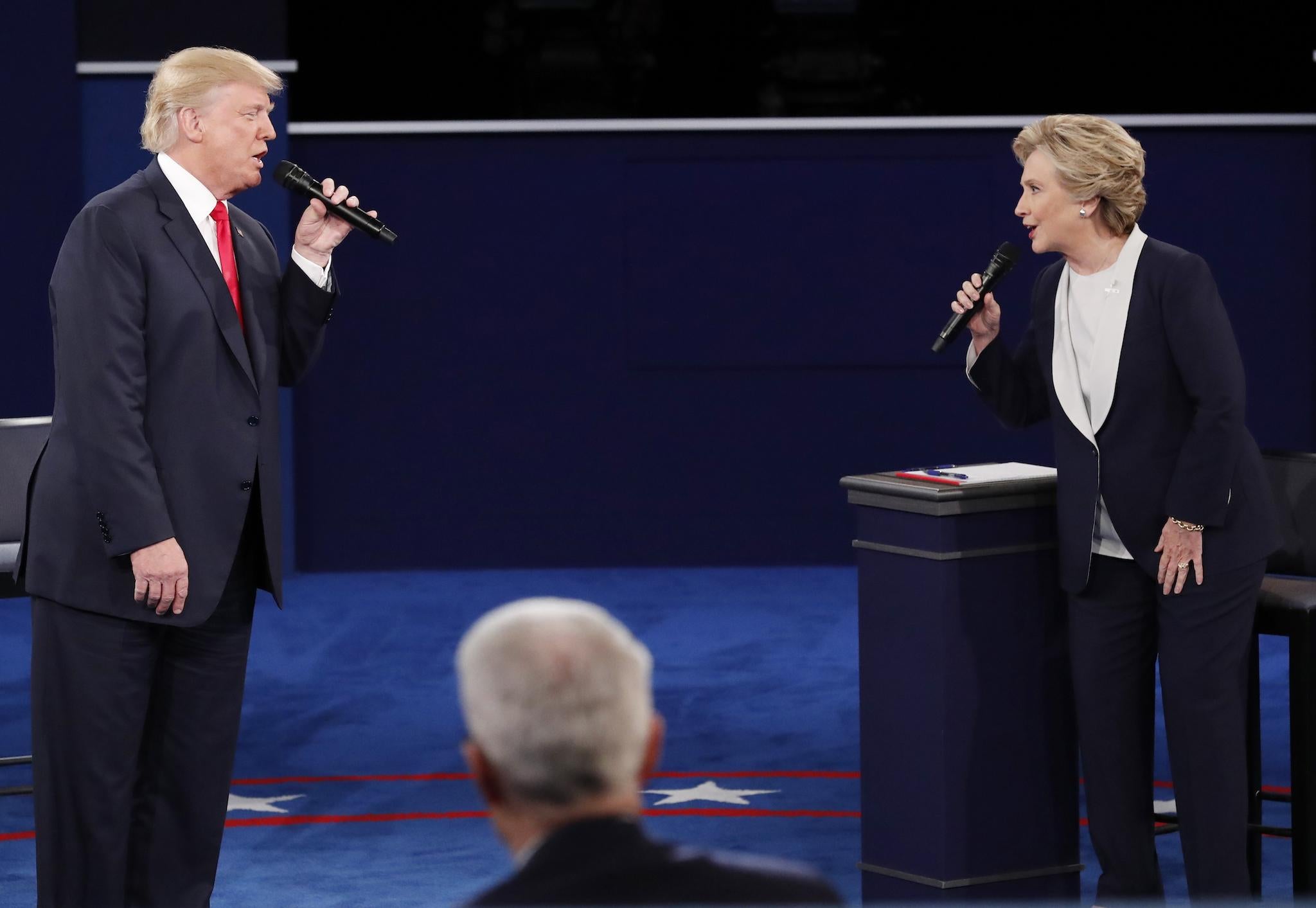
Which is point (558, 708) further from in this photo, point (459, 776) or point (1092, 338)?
point (459, 776)

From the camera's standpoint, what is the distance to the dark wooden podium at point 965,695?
3312 millimetres

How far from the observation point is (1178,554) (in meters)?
3.16

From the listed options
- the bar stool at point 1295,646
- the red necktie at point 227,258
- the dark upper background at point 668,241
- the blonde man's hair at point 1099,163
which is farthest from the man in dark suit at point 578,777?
the dark upper background at point 668,241

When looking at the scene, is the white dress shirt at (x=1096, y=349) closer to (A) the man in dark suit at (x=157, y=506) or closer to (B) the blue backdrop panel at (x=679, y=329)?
(A) the man in dark suit at (x=157, y=506)

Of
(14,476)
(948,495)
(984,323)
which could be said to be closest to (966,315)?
(984,323)

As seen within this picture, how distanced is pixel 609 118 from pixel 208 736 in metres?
4.80

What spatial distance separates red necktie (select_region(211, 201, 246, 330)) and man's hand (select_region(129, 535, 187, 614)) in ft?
1.31

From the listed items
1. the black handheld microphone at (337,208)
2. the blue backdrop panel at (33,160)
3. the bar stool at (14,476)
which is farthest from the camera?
the blue backdrop panel at (33,160)

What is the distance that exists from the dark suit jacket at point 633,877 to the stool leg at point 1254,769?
2.24 meters

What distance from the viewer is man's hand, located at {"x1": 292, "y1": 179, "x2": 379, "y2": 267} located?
3223 mm

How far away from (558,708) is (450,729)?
3.85 m

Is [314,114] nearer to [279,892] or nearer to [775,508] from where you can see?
[775,508]

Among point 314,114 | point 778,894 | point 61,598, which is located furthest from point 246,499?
point 314,114

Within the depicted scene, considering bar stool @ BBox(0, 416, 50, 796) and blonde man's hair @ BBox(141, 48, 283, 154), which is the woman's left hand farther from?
bar stool @ BBox(0, 416, 50, 796)
